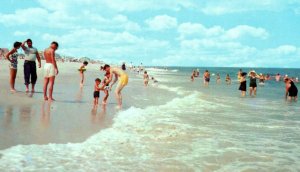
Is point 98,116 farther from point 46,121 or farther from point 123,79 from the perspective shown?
point 123,79

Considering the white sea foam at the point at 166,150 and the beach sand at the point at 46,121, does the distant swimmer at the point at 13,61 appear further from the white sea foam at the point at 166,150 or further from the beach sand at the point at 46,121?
the white sea foam at the point at 166,150

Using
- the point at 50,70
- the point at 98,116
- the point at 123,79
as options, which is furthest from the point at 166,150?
the point at 50,70

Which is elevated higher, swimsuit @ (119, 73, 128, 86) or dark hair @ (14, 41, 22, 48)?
dark hair @ (14, 41, 22, 48)

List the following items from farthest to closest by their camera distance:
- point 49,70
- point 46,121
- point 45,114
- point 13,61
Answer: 1. point 13,61
2. point 49,70
3. point 45,114
4. point 46,121

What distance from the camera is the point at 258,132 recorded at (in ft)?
27.1

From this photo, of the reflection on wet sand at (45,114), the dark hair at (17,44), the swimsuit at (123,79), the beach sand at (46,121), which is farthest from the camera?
the dark hair at (17,44)

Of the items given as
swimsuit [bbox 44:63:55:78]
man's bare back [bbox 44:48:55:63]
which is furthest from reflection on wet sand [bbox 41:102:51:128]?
man's bare back [bbox 44:48:55:63]

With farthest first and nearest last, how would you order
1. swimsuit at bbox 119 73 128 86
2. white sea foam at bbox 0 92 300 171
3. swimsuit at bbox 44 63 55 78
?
swimsuit at bbox 119 73 128 86 < swimsuit at bbox 44 63 55 78 < white sea foam at bbox 0 92 300 171

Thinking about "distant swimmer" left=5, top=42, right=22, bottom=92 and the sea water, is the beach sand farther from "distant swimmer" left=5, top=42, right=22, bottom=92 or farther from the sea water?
"distant swimmer" left=5, top=42, right=22, bottom=92

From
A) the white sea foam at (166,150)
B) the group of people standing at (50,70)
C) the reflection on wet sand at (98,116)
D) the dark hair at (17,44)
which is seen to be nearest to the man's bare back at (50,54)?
the group of people standing at (50,70)

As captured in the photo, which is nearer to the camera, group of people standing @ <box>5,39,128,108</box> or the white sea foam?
the white sea foam

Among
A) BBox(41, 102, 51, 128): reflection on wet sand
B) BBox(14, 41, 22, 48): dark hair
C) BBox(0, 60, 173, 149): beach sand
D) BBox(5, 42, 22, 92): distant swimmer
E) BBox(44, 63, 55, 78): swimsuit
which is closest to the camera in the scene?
BBox(0, 60, 173, 149): beach sand

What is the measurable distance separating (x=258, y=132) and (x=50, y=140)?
4.63 m

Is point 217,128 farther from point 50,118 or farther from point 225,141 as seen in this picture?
point 50,118
